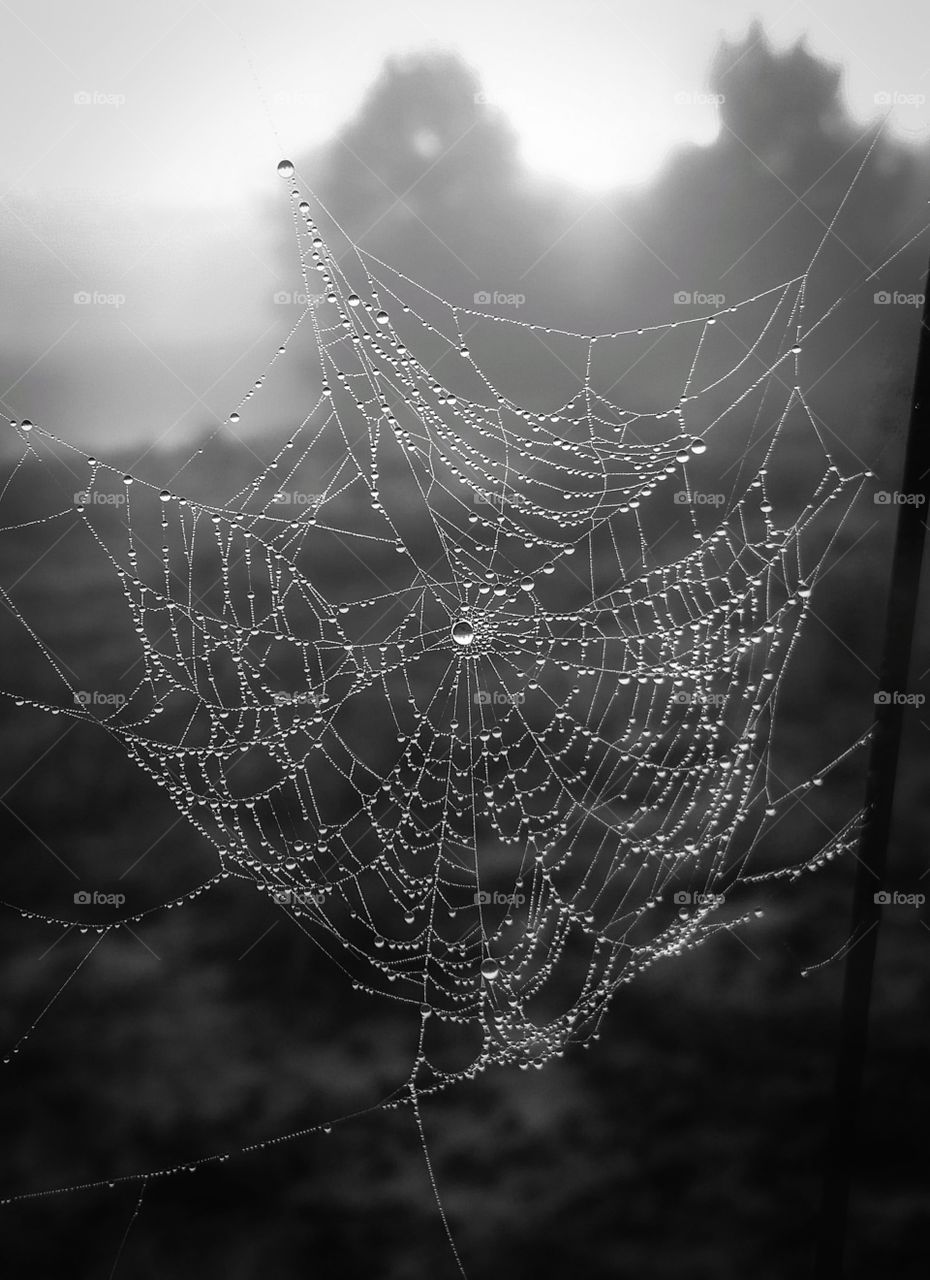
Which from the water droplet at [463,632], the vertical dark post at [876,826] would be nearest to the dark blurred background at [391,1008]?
the vertical dark post at [876,826]

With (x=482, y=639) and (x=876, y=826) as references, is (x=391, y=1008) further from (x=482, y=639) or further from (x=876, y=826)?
(x=876, y=826)

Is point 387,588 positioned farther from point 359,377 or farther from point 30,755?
point 30,755

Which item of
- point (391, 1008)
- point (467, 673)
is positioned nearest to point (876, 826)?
point (467, 673)

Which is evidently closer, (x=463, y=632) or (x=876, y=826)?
(x=463, y=632)

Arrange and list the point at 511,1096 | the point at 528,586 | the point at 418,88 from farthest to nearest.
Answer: the point at 511,1096
the point at 528,586
the point at 418,88

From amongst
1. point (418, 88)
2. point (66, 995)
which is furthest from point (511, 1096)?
point (418, 88)

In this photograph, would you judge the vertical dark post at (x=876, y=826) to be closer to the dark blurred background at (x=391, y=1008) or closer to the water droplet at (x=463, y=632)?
the dark blurred background at (x=391, y=1008)

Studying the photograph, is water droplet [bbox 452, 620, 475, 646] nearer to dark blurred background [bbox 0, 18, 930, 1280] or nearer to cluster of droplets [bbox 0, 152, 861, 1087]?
cluster of droplets [bbox 0, 152, 861, 1087]
